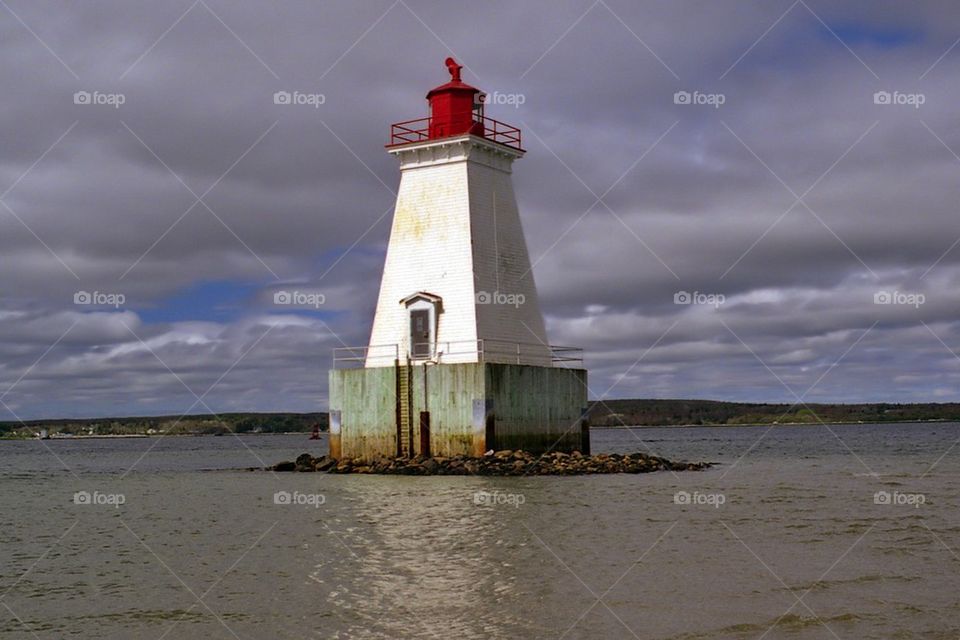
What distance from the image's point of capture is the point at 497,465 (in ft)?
96.4

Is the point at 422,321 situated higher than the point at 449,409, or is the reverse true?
the point at 422,321

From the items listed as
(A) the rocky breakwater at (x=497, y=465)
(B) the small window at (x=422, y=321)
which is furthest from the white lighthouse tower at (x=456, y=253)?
(A) the rocky breakwater at (x=497, y=465)

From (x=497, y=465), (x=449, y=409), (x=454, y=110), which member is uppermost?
(x=454, y=110)

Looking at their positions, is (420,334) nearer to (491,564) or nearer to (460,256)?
(460,256)

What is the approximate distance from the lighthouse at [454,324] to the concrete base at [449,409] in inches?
1.3

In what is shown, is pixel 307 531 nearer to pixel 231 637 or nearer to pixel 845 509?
pixel 231 637

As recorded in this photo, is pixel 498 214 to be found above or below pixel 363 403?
above

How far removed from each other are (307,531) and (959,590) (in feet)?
36.6

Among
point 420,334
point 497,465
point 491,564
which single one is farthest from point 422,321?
point 491,564

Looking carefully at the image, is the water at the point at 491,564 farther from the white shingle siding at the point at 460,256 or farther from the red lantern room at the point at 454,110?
the red lantern room at the point at 454,110

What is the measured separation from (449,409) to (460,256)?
454 centimetres

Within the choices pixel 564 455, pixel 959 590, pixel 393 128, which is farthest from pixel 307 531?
pixel 393 128

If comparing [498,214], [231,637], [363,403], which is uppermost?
[498,214]

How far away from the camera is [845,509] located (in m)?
23.0
